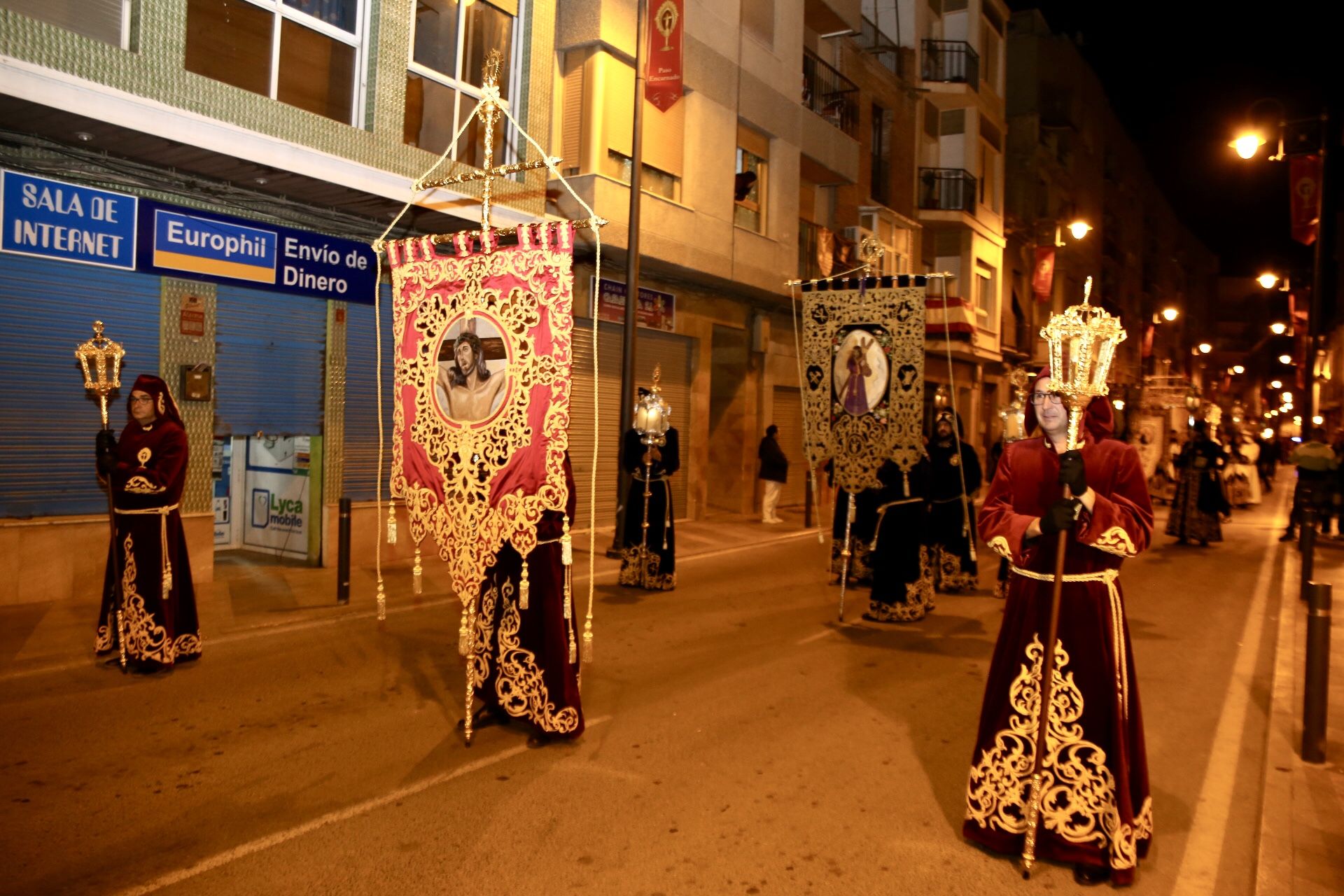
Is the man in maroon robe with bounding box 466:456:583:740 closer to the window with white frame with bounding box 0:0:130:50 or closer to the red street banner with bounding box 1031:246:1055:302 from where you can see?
the window with white frame with bounding box 0:0:130:50

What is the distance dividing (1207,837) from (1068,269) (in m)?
39.7

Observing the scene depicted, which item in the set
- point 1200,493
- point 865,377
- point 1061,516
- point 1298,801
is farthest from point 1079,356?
point 1200,493

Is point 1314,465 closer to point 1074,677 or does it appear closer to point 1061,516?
point 1074,677

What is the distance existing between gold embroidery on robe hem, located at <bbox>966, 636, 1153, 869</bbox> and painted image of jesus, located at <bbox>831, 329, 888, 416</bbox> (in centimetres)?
532

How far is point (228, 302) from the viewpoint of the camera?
1050cm

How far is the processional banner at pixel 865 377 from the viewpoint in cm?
902

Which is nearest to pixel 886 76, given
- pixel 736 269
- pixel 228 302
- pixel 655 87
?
pixel 736 269

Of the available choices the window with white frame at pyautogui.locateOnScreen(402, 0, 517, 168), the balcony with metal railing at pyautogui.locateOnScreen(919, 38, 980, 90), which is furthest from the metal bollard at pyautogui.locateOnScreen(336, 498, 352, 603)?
the balcony with metal railing at pyautogui.locateOnScreen(919, 38, 980, 90)

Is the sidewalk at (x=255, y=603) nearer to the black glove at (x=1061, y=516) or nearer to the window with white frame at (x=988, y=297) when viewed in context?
the black glove at (x=1061, y=516)

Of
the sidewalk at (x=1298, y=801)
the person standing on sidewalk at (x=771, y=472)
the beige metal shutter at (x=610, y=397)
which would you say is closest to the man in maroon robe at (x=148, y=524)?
the sidewalk at (x=1298, y=801)

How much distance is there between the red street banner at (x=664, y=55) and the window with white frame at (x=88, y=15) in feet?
22.4

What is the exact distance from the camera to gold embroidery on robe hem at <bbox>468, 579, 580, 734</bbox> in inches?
210

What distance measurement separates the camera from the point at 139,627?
6664 mm

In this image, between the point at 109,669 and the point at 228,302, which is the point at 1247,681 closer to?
the point at 109,669
